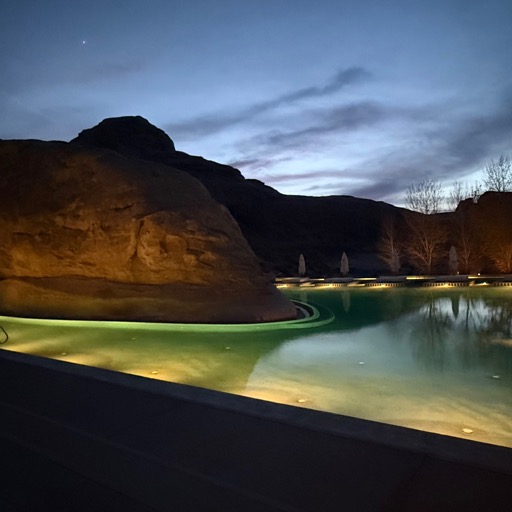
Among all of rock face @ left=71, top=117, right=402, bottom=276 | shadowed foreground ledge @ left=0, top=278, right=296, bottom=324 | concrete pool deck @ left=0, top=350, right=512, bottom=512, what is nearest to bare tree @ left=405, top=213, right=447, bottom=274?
rock face @ left=71, top=117, right=402, bottom=276

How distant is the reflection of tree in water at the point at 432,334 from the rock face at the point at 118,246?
3.47 metres

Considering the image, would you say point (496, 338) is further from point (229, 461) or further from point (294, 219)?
point (294, 219)

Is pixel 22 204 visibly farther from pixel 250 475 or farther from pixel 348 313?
pixel 250 475

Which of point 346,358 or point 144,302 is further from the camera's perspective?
point 144,302

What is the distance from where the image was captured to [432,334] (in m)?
9.84

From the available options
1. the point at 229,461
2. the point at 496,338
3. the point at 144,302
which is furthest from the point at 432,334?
the point at 229,461

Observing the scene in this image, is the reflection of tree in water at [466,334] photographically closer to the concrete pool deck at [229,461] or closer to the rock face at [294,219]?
the concrete pool deck at [229,461]

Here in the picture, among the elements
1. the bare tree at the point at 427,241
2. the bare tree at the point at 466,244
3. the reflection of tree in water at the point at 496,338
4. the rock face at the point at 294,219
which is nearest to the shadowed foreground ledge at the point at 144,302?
the reflection of tree in water at the point at 496,338

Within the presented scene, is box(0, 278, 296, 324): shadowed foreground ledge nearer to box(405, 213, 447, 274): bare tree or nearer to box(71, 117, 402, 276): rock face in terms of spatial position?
box(405, 213, 447, 274): bare tree

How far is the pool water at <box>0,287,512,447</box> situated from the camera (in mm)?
5535

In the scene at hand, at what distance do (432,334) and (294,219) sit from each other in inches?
1844

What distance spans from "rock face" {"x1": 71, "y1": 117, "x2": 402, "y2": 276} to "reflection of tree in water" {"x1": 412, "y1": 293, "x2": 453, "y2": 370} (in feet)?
87.3

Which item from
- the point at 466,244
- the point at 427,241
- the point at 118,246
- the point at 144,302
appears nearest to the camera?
the point at 144,302

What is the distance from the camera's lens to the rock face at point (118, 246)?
1179cm
